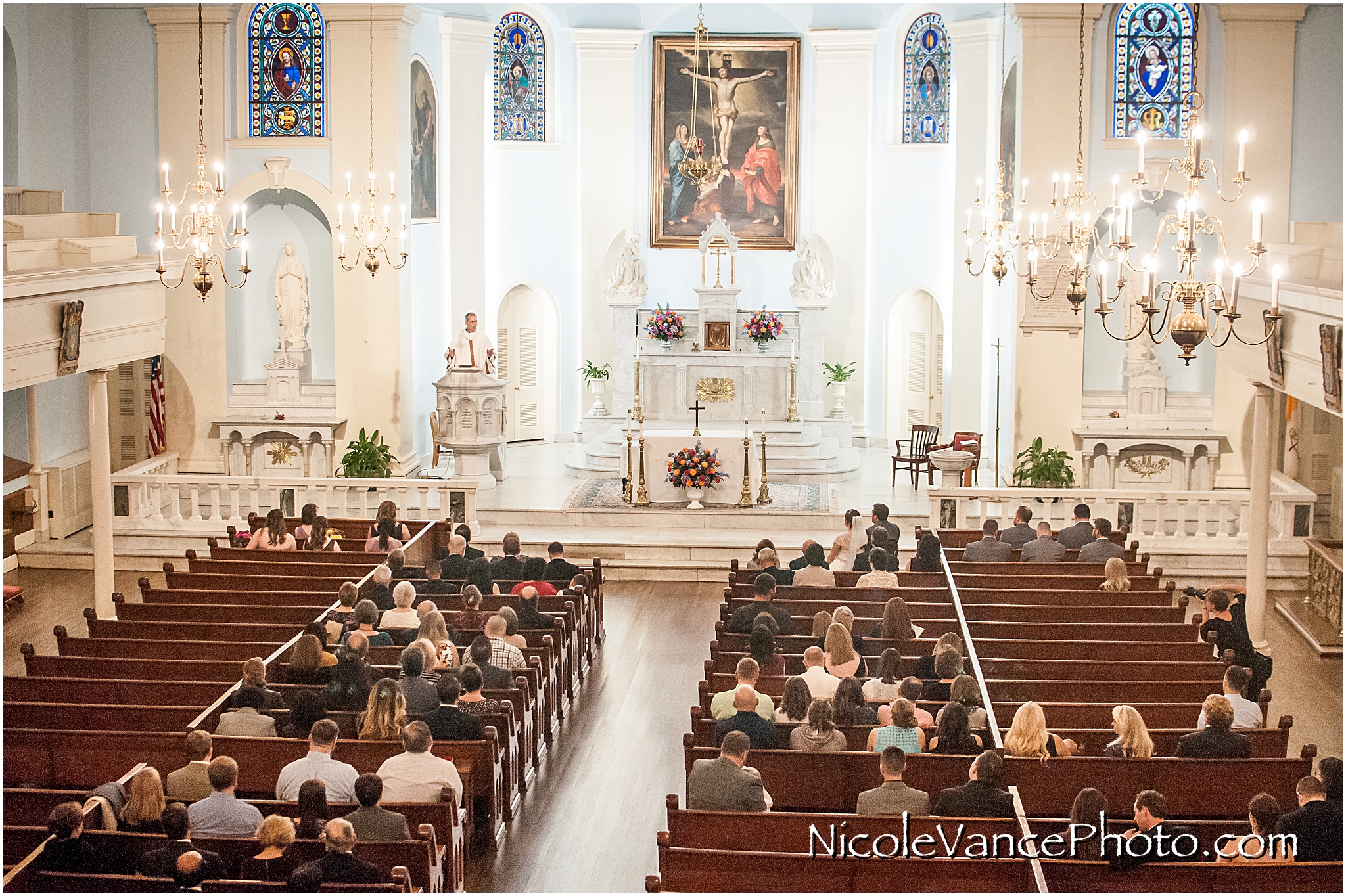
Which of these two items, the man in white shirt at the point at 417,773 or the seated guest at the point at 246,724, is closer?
the man in white shirt at the point at 417,773

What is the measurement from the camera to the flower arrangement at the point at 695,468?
639 inches

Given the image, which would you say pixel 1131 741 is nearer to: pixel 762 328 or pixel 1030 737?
pixel 1030 737

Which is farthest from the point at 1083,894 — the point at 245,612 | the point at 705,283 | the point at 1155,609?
the point at 705,283

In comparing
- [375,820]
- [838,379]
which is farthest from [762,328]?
[375,820]

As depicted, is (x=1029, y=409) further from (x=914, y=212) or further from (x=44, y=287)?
(x=44, y=287)

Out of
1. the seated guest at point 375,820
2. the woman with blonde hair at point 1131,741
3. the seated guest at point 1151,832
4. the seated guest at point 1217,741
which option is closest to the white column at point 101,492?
the seated guest at point 375,820

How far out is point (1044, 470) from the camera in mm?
16500

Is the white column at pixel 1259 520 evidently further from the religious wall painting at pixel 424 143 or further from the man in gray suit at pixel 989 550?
the religious wall painting at pixel 424 143

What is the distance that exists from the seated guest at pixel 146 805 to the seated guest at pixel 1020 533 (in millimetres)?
8007

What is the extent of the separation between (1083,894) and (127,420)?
15.1 metres

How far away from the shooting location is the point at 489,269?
21484mm

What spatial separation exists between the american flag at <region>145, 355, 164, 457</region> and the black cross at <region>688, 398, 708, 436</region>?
22.0 feet

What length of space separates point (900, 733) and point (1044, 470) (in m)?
9.37

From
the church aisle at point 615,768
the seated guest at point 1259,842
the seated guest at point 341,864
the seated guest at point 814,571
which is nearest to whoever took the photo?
the seated guest at point 341,864
